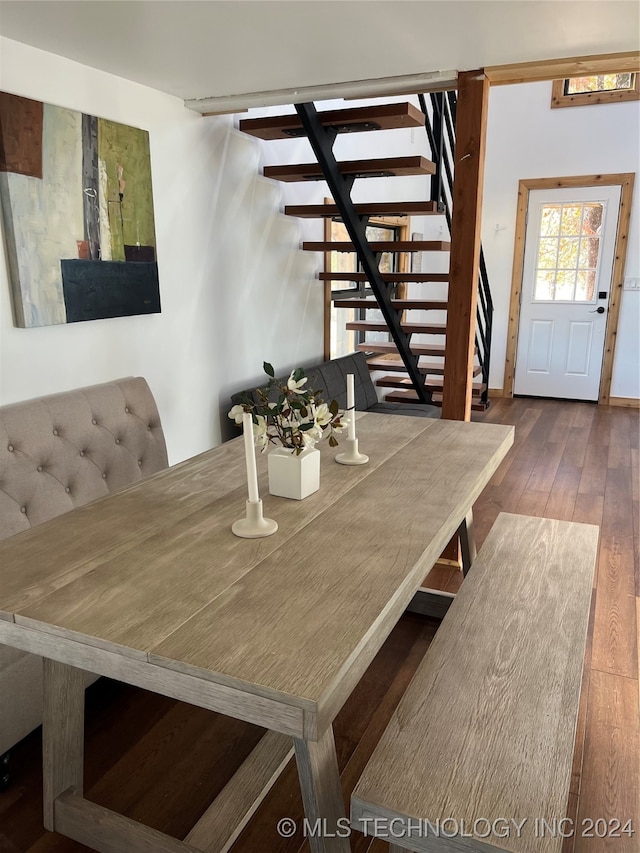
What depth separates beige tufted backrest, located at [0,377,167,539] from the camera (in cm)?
205

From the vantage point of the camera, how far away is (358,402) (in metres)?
4.46

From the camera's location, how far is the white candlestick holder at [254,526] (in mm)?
1457

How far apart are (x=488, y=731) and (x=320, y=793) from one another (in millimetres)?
351

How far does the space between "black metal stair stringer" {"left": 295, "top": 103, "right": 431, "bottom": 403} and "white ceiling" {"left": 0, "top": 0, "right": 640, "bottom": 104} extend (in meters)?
0.50

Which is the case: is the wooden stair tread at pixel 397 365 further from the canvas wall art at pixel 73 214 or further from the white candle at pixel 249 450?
the white candle at pixel 249 450

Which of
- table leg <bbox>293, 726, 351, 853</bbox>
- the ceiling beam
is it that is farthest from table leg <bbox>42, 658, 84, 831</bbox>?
the ceiling beam

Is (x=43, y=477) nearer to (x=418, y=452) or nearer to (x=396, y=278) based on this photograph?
(x=418, y=452)

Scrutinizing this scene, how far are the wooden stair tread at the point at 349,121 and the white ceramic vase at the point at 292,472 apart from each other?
6.37ft

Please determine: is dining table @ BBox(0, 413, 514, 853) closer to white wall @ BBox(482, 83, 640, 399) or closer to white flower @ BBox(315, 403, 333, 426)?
white flower @ BBox(315, 403, 333, 426)

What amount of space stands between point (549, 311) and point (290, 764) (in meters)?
5.68

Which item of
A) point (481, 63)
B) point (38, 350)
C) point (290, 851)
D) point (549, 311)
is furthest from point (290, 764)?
point (549, 311)

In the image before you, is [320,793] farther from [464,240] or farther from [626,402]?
[626,402]

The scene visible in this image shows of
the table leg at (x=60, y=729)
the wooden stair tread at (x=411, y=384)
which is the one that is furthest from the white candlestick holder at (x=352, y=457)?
the wooden stair tread at (x=411, y=384)

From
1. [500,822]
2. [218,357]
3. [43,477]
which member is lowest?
[500,822]
